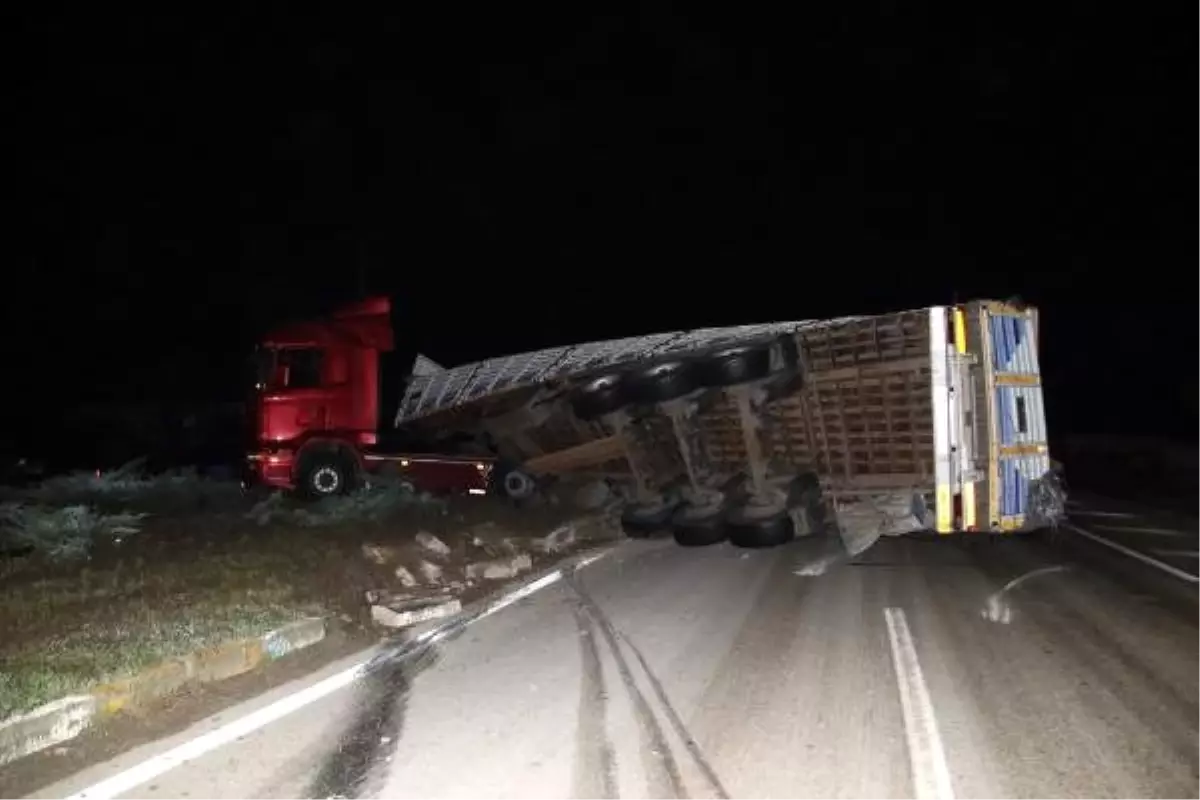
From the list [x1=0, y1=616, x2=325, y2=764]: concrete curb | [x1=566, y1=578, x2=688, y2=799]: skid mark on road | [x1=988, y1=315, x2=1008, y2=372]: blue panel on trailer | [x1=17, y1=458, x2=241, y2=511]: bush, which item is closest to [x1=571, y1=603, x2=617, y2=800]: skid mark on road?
[x1=566, y1=578, x2=688, y2=799]: skid mark on road

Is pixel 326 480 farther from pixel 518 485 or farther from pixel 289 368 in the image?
pixel 518 485

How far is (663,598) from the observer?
1013 centimetres

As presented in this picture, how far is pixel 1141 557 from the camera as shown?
42.5ft

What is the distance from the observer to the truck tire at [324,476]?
58.4ft

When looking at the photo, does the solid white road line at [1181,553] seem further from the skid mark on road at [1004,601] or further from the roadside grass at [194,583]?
the roadside grass at [194,583]

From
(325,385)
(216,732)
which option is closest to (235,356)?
(325,385)

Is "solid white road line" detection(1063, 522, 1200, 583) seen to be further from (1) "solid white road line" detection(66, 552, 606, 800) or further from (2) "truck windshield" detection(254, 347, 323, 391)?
(2) "truck windshield" detection(254, 347, 323, 391)

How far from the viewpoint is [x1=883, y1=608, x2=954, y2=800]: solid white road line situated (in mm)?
5016

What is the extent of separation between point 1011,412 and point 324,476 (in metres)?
11.1

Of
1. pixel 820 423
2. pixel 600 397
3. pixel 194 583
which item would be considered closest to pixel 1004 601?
pixel 820 423

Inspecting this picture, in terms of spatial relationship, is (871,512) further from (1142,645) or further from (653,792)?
(653,792)

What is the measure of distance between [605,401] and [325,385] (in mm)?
5920

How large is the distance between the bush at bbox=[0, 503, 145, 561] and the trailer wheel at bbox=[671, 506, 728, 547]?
6698 mm

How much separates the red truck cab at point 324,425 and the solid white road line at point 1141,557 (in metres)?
9.34
